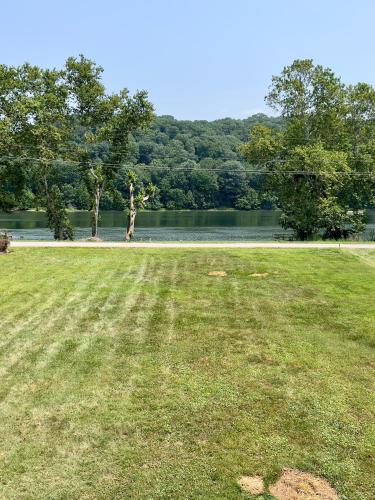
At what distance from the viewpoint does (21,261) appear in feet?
70.5

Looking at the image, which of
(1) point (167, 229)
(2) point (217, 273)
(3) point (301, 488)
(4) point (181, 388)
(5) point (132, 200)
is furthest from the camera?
(1) point (167, 229)

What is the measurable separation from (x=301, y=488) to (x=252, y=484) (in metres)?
0.64

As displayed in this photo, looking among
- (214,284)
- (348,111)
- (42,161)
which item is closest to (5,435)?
(214,284)

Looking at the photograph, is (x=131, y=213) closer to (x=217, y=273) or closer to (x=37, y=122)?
(x=37, y=122)

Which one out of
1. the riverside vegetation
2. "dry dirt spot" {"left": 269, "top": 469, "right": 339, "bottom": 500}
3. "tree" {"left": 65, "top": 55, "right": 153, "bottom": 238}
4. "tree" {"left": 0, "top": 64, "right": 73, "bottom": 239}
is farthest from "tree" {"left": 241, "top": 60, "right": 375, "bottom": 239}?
"dry dirt spot" {"left": 269, "top": 469, "right": 339, "bottom": 500}

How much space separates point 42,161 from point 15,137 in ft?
12.6

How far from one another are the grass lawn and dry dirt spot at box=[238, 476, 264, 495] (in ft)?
0.35

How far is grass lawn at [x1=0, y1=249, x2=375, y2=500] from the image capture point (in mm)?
6141

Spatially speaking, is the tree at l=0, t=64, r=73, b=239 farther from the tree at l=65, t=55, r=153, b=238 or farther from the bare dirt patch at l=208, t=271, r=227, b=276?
the bare dirt patch at l=208, t=271, r=227, b=276

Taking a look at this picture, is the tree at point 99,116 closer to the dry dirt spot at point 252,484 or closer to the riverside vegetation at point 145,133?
the riverside vegetation at point 145,133

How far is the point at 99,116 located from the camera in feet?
144

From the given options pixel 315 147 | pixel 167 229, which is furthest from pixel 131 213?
pixel 167 229

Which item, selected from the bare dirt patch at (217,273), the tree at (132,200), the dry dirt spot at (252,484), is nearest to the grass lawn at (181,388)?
the dry dirt spot at (252,484)

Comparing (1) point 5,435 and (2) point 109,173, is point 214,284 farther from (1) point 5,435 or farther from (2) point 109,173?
(2) point 109,173
